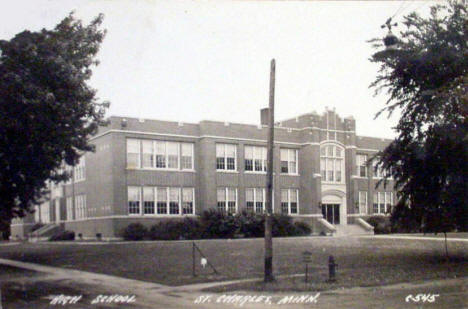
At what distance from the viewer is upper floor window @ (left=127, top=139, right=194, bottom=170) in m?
39.2

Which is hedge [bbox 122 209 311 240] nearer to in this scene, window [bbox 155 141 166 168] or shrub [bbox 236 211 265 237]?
shrub [bbox 236 211 265 237]

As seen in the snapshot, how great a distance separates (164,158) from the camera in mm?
40625

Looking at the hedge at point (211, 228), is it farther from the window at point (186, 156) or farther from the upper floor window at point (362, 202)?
the upper floor window at point (362, 202)

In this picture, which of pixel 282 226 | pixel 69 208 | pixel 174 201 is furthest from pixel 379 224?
pixel 69 208

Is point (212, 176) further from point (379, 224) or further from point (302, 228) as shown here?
point (379, 224)

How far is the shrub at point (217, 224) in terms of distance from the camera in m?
39.6

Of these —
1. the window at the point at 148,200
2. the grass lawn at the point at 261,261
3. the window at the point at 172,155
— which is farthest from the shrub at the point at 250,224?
the grass lawn at the point at 261,261

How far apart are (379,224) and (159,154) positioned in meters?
21.0

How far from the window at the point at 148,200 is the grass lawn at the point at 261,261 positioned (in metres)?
7.84

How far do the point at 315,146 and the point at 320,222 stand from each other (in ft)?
20.8

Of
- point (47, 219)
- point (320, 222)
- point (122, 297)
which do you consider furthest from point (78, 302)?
point (47, 219)

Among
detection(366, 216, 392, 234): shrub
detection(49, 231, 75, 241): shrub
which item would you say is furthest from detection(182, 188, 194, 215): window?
detection(366, 216, 392, 234): shrub

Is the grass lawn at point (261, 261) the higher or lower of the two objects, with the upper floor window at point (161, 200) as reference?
lower

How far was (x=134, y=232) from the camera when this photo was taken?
122 ft
